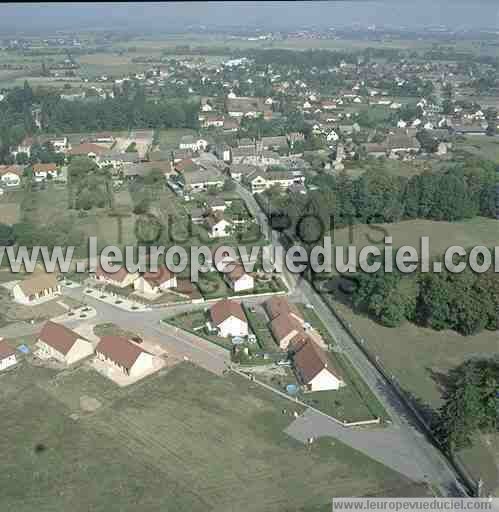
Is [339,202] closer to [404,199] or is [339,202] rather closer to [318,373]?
[404,199]

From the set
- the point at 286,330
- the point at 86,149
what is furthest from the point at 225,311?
the point at 86,149

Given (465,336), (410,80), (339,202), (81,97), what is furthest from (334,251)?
(410,80)

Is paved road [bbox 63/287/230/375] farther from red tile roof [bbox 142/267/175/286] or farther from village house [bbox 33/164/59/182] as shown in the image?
village house [bbox 33/164/59/182]

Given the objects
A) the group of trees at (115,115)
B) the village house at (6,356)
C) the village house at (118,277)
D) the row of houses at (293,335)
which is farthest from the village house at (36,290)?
the group of trees at (115,115)

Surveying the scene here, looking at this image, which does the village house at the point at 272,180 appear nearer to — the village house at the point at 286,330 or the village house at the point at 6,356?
the village house at the point at 286,330

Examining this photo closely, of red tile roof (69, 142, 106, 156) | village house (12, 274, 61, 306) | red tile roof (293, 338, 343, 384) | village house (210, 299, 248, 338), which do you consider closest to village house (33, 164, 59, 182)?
red tile roof (69, 142, 106, 156)

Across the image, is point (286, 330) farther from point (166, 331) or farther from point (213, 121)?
point (213, 121)
